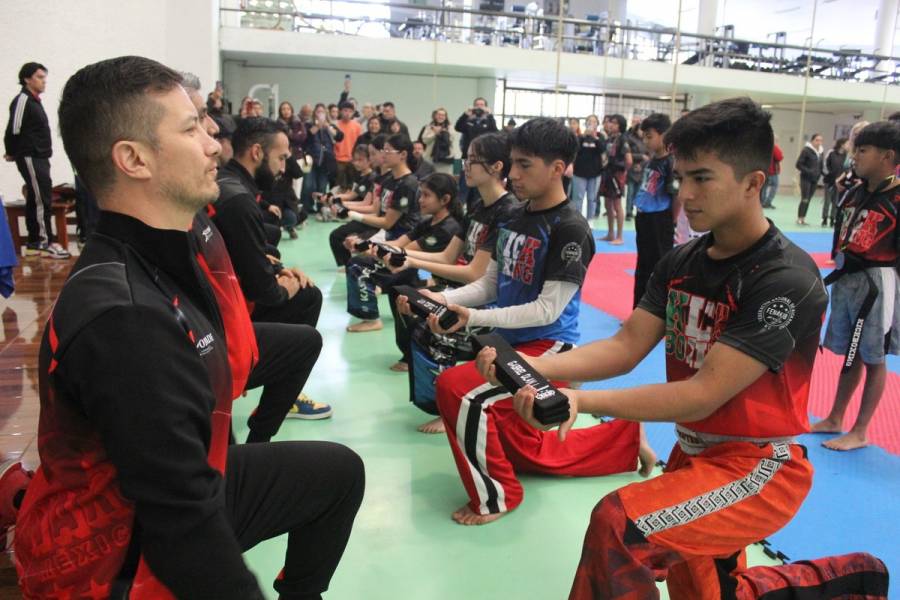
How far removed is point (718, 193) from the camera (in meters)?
1.68

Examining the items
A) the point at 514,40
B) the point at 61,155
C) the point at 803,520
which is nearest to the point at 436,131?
the point at 514,40

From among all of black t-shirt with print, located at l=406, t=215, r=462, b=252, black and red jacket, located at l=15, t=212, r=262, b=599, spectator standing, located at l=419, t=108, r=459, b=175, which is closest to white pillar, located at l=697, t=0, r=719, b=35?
spectator standing, located at l=419, t=108, r=459, b=175

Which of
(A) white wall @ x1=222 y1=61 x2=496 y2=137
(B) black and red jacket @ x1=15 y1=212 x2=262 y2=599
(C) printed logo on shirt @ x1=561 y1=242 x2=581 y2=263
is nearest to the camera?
(B) black and red jacket @ x1=15 y1=212 x2=262 y2=599

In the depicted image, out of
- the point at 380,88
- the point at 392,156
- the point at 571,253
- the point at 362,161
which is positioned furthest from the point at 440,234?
the point at 380,88

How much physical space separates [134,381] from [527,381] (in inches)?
35.0

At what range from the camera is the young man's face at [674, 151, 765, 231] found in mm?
1671

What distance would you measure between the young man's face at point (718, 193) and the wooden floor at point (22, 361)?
2.24m

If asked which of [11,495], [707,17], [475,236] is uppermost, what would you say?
[707,17]

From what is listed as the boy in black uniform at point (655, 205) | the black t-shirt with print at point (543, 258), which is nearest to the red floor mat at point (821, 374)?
the boy in black uniform at point (655, 205)

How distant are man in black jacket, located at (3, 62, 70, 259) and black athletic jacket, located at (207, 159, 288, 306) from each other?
4734 mm

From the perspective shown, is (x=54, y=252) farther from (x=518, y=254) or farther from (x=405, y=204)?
(x=518, y=254)

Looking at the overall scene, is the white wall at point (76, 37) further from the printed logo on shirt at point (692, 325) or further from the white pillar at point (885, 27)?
the white pillar at point (885, 27)

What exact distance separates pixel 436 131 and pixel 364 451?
9.60 meters

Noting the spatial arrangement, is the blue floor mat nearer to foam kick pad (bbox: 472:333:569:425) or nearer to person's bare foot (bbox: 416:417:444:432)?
person's bare foot (bbox: 416:417:444:432)
